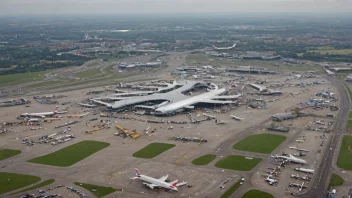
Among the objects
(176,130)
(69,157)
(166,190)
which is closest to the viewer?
(166,190)

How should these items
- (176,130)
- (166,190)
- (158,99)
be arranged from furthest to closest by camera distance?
1. (158,99)
2. (176,130)
3. (166,190)

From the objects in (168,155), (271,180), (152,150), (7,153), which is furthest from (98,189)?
(7,153)

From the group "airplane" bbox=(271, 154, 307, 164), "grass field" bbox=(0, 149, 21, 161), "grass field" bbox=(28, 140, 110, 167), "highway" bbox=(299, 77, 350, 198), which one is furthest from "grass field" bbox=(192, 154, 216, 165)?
"grass field" bbox=(0, 149, 21, 161)

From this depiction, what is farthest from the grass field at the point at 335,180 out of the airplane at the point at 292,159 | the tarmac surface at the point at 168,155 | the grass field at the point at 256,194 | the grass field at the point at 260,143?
the grass field at the point at 260,143

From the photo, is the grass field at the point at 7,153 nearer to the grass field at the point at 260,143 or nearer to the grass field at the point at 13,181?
the grass field at the point at 13,181

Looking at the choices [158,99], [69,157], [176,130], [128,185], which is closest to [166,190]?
[128,185]

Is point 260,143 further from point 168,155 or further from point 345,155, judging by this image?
point 168,155

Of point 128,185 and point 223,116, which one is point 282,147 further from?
point 128,185

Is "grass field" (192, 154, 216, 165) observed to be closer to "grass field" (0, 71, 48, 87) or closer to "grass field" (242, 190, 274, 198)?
"grass field" (242, 190, 274, 198)
